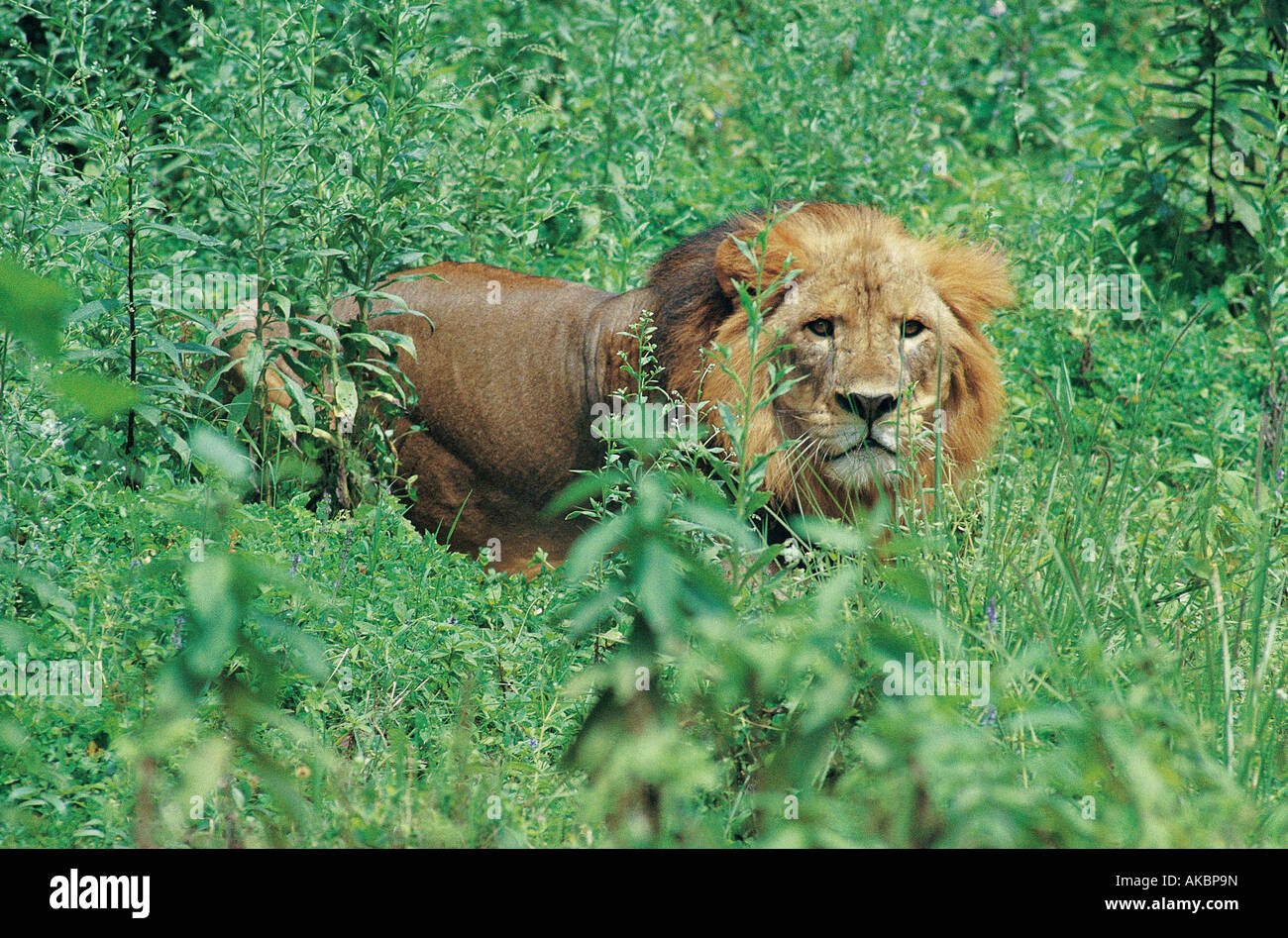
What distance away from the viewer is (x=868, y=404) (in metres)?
4.07

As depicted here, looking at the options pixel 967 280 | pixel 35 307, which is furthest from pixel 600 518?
pixel 35 307

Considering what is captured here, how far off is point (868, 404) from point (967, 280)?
762 mm

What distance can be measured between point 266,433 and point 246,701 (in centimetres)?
247

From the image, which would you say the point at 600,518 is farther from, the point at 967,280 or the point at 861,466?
the point at 967,280

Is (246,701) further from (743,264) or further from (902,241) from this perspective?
(902,241)

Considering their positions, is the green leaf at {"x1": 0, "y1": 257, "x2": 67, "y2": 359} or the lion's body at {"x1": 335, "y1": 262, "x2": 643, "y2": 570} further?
the lion's body at {"x1": 335, "y1": 262, "x2": 643, "y2": 570}

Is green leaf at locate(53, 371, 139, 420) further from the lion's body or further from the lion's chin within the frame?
the lion's body

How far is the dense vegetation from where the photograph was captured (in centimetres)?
221

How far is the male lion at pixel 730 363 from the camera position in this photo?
13.8 ft

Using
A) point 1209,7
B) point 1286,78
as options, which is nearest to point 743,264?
point 1286,78

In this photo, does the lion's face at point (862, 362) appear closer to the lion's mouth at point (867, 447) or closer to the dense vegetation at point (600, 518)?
the lion's mouth at point (867, 447)

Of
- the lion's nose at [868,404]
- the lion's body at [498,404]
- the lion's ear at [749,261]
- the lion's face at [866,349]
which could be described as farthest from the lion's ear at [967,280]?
the lion's body at [498,404]

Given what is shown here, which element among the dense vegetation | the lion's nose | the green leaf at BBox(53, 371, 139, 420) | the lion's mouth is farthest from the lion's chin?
the green leaf at BBox(53, 371, 139, 420)
